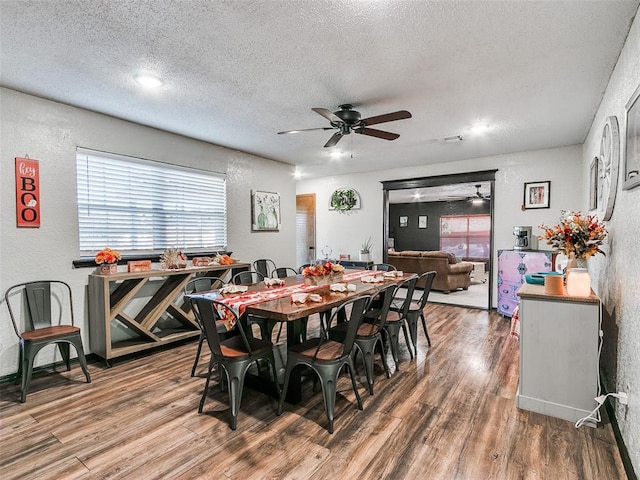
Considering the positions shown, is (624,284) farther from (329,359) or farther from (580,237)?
(329,359)

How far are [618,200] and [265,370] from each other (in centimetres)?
300

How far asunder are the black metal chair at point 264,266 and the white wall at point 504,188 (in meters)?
2.03

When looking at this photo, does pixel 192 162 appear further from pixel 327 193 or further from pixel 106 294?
pixel 327 193

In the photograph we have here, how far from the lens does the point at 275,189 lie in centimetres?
575

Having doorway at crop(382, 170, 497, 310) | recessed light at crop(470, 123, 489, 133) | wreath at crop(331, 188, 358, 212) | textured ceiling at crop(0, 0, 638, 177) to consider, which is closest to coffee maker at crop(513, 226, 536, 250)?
textured ceiling at crop(0, 0, 638, 177)

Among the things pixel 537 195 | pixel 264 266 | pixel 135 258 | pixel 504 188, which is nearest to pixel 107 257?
pixel 135 258

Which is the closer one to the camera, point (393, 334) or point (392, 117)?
point (392, 117)

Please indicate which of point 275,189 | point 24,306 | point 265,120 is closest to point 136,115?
point 265,120

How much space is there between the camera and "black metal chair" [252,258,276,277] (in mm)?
5184

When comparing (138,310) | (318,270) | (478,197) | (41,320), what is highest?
(478,197)

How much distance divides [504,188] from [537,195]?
0.47m

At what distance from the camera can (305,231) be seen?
7879 millimetres

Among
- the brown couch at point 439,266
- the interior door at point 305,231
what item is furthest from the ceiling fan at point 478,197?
the interior door at point 305,231

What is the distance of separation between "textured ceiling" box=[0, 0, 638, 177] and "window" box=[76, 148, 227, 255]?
22.6 inches
